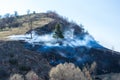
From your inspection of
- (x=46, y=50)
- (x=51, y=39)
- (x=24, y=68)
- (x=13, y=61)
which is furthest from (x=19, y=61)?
(x=51, y=39)

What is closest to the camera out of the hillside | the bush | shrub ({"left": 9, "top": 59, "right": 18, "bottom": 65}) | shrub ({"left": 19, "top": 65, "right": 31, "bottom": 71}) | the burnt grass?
the bush

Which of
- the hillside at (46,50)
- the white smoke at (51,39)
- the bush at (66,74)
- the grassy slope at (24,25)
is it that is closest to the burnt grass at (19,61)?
the hillside at (46,50)

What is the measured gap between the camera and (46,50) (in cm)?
9738

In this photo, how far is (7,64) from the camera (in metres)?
78.1

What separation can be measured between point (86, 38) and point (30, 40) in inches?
1010

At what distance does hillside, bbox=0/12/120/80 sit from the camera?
264ft

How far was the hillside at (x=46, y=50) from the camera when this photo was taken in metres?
80.6

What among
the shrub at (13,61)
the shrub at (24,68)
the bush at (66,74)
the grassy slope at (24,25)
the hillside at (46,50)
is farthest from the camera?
the grassy slope at (24,25)

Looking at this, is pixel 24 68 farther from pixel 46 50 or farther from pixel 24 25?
pixel 24 25

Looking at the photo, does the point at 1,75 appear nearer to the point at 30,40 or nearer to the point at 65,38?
the point at 30,40

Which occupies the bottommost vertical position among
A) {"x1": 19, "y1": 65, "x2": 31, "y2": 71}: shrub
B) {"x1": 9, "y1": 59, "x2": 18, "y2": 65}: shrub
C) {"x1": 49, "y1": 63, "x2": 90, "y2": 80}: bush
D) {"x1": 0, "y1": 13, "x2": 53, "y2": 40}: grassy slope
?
{"x1": 19, "y1": 65, "x2": 31, "y2": 71}: shrub

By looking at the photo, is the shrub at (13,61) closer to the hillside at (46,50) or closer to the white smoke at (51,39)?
the hillside at (46,50)

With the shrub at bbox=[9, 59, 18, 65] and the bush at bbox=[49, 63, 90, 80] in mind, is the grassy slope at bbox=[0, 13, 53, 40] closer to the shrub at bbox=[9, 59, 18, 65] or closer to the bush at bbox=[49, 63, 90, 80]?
the shrub at bbox=[9, 59, 18, 65]

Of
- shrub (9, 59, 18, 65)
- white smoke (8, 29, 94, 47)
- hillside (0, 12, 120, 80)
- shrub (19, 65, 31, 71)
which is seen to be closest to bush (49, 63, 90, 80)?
hillside (0, 12, 120, 80)
